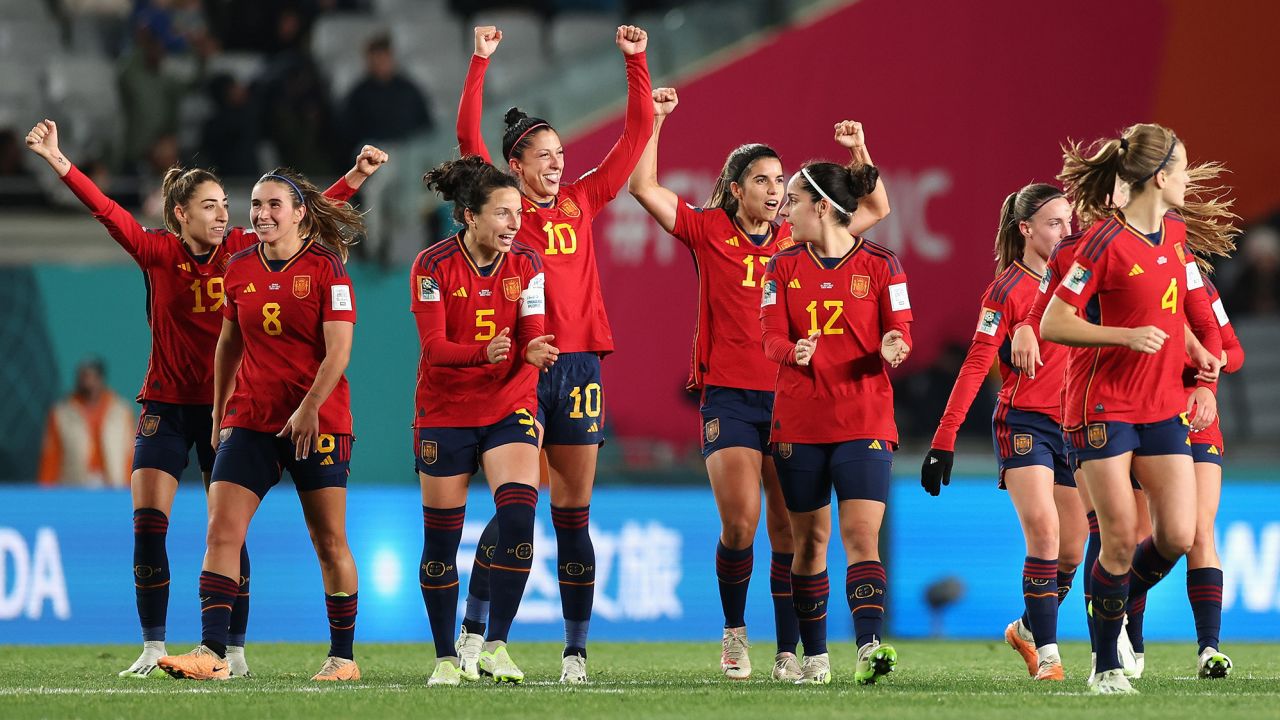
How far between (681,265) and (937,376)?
2.38 metres

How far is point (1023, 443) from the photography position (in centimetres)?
833

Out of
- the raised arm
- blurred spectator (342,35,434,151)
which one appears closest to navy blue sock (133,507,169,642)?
the raised arm

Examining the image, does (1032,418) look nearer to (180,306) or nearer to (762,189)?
(762,189)

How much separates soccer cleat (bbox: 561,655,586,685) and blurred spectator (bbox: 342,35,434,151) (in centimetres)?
931

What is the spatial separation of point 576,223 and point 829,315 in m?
1.30

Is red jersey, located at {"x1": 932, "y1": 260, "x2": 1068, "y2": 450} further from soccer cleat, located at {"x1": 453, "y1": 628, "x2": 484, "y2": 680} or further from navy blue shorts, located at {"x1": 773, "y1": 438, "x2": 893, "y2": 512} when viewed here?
soccer cleat, located at {"x1": 453, "y1": 628, "x2": 484, "y2": 680}

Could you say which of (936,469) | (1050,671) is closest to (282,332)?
(936,469)

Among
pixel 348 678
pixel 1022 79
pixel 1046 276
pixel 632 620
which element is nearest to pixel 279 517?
pixel 632 620

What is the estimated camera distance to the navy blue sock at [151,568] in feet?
27.1

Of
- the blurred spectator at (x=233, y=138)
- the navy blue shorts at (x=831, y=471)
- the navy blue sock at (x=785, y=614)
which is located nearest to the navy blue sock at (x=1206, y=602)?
the navy blue shorts at (x=831, y=471)

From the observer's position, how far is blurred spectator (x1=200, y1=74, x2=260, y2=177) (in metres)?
16.2

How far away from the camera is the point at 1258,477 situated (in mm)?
11711

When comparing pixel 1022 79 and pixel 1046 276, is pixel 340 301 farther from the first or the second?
pixel 1022 79

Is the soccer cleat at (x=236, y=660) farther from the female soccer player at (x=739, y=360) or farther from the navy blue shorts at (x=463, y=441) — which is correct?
the female soccer player at (x=739, y=360)
